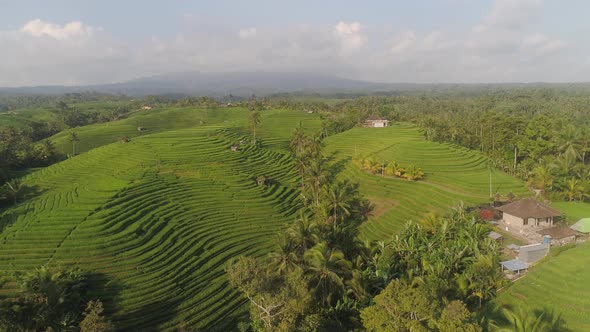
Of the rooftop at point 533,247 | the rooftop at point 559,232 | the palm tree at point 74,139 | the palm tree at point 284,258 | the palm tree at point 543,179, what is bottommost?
the rooftop at point 533,247

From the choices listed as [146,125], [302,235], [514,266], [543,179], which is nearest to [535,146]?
[543,179]

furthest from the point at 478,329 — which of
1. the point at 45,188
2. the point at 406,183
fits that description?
the point at 45,188

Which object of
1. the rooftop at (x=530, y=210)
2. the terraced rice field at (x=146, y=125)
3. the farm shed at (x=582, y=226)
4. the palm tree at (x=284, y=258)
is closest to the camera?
the palm tree at (x=284, y=258)

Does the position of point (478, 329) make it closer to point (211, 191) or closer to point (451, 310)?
point (451, 310)

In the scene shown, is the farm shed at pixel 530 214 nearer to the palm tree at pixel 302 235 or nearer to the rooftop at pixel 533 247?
the rooftop at pixel 533 247

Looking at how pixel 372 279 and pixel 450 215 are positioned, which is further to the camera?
pixel 450 215

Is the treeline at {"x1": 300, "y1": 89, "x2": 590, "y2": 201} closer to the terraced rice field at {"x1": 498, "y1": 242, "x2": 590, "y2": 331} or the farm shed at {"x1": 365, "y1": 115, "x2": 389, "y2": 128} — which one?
the farm shed at {"x1": 365, "y1": 115, "x2": 389, "y2": 128}

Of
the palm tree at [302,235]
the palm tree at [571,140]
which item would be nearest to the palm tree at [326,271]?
the palm tree at [302,235]

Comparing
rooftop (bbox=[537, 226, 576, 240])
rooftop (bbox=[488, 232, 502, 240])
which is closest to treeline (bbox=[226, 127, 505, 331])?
rooftop (bbox=[488, 232, 502, 240])
